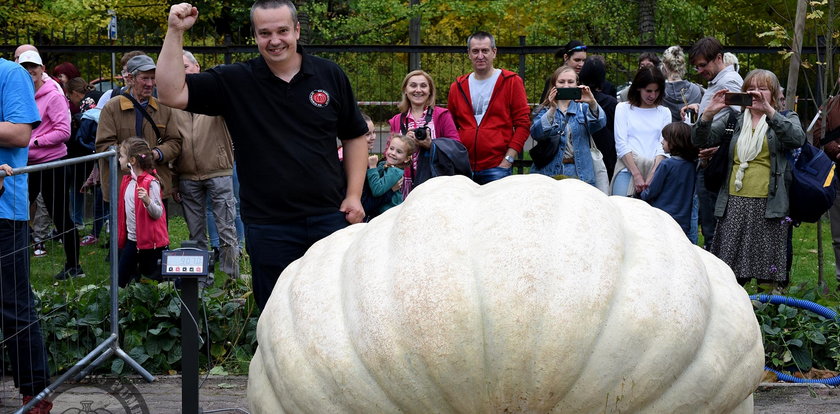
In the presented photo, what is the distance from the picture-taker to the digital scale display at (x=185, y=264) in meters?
4.56

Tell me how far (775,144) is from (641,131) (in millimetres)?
1510

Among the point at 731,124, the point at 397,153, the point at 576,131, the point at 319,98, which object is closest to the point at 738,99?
the point at 731,124

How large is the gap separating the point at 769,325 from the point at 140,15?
1762cm

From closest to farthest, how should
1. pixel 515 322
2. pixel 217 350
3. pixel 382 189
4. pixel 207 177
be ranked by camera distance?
pixel 515 322 → pixel 217 350 → pixel 382 189 → pixel 207 177

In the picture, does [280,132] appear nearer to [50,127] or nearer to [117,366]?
[117,366]

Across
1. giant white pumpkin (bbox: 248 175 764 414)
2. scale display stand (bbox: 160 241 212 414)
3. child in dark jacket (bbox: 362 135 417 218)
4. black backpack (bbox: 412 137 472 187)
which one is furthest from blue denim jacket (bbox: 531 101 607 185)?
giant white pumpkin (bbox: 248 175 764 414)

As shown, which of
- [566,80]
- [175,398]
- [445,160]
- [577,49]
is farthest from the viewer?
[577,49]

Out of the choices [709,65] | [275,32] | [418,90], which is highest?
[275,32]

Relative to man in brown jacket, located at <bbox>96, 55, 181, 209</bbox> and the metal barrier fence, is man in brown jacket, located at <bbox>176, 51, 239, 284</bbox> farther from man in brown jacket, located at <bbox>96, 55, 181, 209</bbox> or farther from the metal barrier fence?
the metal barrier fence

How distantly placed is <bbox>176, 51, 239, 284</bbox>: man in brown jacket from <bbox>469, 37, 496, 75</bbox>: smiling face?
2341 mm

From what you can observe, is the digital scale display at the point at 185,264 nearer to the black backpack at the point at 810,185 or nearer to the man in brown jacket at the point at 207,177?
the man in brown jacket at the point at 207,177

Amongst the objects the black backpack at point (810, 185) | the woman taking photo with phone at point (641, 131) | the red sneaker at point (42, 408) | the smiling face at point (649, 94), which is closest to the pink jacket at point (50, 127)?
the red sneaker at point (42, 408)

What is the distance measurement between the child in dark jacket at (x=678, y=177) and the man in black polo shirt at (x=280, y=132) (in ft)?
13.1

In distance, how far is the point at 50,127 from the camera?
856 cm
